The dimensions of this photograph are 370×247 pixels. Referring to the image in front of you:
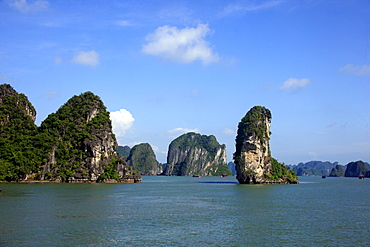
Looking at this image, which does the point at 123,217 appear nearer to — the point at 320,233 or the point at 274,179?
the point at 320,233

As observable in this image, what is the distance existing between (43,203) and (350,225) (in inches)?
1357

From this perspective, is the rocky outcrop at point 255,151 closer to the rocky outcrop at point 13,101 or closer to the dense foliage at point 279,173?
the dense foliage at point 279,173

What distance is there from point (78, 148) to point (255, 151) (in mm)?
46983

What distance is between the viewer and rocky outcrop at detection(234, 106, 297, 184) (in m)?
95.9

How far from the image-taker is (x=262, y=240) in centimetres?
2767

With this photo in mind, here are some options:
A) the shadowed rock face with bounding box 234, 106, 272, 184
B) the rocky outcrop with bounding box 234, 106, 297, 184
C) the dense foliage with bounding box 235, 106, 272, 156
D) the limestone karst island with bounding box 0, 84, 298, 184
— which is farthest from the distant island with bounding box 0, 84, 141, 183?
the dense foliage with bounding box 235, 106, 272, 156

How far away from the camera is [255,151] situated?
316ft

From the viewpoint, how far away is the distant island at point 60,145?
3804 inches

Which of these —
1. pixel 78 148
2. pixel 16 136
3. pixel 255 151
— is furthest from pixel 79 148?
pixel 255 151

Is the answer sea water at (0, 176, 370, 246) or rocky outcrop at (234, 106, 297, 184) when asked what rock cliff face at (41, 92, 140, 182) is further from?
sea water at (0, 176, 370, 246)

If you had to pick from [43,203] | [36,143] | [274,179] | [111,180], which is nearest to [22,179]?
[36,143]

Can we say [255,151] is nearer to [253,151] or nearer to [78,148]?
[253,151]

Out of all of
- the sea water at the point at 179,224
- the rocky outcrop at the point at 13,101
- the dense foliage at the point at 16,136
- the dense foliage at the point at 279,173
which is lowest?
the sea water at the point at 179,224

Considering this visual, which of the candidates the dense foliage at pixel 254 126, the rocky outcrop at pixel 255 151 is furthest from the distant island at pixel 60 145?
the dense foliage at pixel 254 126
